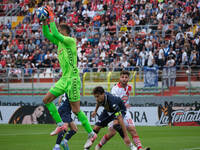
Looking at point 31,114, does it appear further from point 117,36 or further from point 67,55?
point 67,55

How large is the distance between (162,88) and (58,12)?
14.9m

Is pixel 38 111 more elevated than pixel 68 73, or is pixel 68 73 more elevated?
pixel 68 73

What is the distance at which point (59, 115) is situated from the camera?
10.2 m

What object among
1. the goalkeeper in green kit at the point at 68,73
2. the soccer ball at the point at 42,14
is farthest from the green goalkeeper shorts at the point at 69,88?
the soccer ball at the point at 42,14

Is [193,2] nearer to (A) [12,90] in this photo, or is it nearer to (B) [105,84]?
(B) [105,84]

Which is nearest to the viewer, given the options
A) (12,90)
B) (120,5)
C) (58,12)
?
(12,90)

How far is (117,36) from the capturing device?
28.8 meters

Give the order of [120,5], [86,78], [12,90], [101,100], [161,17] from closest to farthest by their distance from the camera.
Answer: [101,100] < [86,78] < [12,90] < [161,17] < [120,5]

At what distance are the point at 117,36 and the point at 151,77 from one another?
7.32 meters

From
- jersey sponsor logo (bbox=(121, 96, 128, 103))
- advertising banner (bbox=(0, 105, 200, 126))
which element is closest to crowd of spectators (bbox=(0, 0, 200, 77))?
advertising banner (bbox=(0, 105, 200, 126))

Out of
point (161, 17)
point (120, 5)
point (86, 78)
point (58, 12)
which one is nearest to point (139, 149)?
point (86, 78)

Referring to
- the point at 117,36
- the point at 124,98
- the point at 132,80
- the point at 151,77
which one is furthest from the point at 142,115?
the point at 124,98

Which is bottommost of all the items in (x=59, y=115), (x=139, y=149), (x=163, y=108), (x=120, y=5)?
(x=163, y=108)

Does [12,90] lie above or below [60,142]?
below
